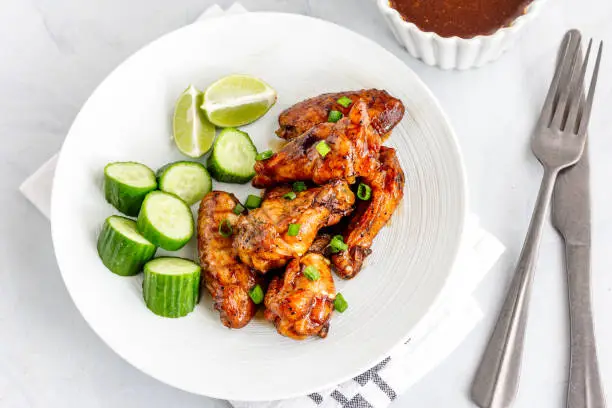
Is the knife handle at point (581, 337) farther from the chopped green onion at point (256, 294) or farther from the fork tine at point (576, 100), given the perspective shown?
the chopped green onion at point (256, 294)

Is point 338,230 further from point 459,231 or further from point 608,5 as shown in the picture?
point 608,5

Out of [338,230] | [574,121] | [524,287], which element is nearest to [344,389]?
[338,230]

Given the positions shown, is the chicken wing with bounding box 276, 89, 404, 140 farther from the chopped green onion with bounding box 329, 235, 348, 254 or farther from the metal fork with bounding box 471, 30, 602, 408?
the metal fork with bounding box 471, 30, 602, 408

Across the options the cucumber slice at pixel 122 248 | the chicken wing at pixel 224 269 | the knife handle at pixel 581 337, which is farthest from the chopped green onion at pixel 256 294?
the knife handle at pixel 581 337

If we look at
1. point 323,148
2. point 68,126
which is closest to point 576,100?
point 323,148

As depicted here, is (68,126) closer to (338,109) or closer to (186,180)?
(186,180)

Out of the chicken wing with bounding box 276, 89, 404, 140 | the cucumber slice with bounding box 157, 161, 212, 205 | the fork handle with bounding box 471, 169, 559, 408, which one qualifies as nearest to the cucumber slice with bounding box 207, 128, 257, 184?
the cucumber slice with bounding box 157, 161, 212, 205
